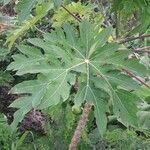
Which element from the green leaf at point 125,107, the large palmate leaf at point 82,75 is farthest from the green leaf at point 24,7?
Result: the green leaf at point 125,107

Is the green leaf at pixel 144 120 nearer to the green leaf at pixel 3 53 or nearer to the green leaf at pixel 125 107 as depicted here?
the green leaf at pixel 125 107

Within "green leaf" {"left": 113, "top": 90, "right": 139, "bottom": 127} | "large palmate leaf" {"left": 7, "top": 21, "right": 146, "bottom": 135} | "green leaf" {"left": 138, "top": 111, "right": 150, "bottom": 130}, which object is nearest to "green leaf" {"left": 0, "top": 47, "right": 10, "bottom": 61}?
"green leaf" {"left": 138, "top": 111, "right": 150, "bottom": 130}

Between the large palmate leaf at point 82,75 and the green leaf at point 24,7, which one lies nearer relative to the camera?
the green leaf at point 24,7

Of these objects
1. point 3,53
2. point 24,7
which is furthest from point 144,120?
point 3,53

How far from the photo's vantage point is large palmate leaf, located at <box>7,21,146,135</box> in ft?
5.22

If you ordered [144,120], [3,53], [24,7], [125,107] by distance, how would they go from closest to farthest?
[24,7] → [125,107] → [144,120] → [3,53]

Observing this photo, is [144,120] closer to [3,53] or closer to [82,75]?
[82,75]

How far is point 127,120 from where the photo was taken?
163 centimetres

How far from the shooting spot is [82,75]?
1.71m

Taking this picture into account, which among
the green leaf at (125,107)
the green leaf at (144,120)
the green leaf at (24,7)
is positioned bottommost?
the green leaf at (144,120)

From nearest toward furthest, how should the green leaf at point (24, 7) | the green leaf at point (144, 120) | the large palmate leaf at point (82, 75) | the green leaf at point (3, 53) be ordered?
the green leaf at point (24, 7)
the large palmate leaf at point (82, 75)
the green leaf at point (144, 120)
the green leaf at point (3, 53)

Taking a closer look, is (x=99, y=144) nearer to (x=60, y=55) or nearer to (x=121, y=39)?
(x=121, y=39)

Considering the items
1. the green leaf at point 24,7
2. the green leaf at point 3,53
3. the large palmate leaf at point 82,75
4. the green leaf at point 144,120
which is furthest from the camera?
the green leaf at point 3,53

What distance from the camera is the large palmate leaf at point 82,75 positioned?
1591mm
